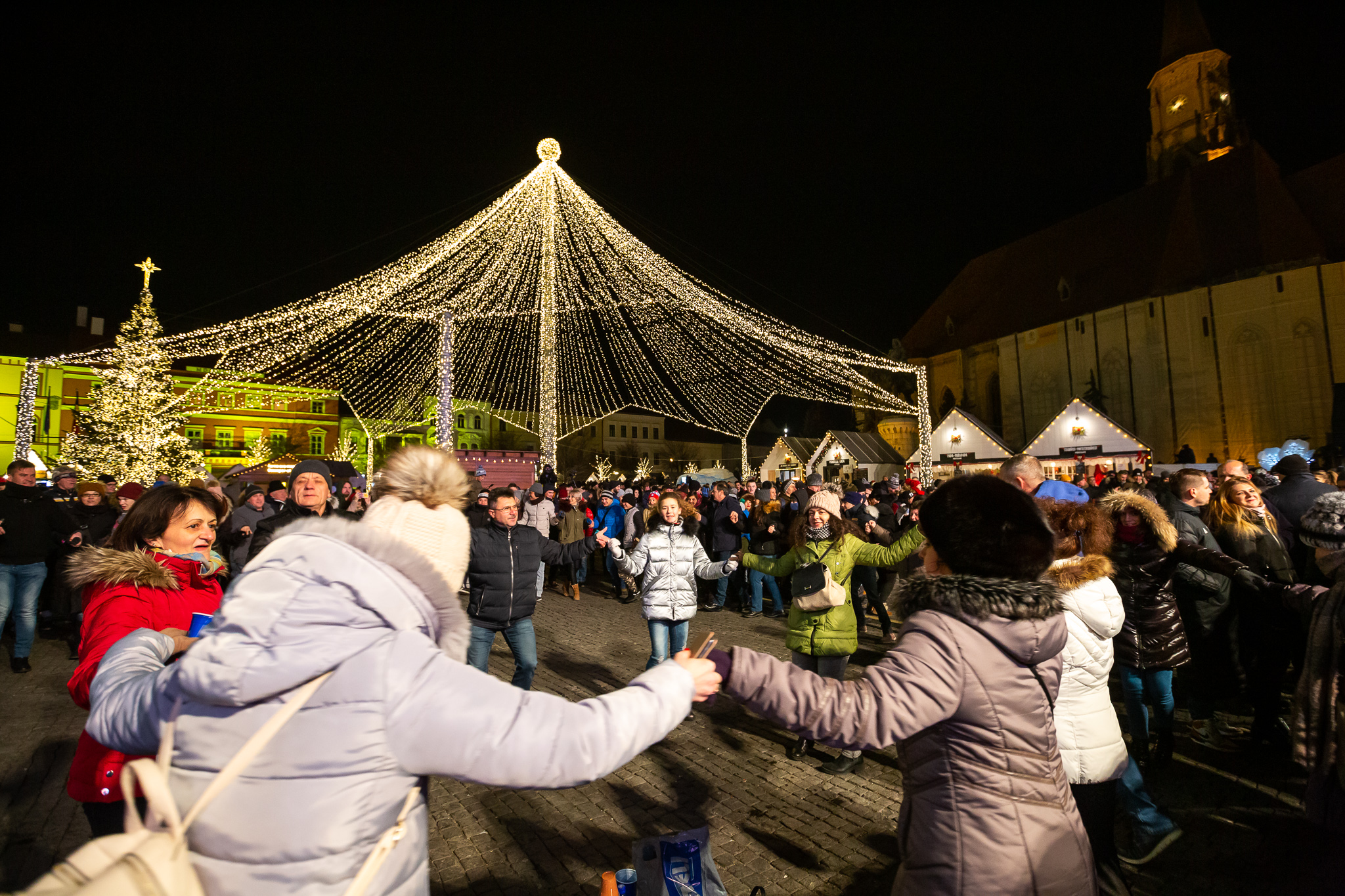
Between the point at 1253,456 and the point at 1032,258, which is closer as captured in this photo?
the point at 1253,456

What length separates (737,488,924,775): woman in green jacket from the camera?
14.4ft

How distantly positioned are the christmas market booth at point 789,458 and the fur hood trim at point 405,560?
32.2 metres

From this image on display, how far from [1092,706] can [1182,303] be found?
3684 centimetres

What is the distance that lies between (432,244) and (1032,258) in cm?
4055

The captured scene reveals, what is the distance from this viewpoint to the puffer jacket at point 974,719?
1695 millimetres

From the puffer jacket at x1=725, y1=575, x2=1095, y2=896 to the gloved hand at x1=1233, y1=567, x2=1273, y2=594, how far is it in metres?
2.95

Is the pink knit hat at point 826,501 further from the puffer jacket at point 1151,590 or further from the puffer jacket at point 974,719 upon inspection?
the puffer jacket at point 974,719

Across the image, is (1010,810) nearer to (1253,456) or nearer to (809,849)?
(809,849)

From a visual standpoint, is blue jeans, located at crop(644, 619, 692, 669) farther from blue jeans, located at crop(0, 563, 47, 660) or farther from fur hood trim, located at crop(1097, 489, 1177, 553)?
blue jeans, located at crop(0, 563, 47, 660)

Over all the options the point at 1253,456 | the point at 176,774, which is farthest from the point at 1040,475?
the point at 1253,456

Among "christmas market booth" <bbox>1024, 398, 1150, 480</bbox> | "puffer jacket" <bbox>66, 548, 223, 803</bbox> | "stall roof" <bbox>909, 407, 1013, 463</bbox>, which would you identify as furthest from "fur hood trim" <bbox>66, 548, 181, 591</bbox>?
"stall roof" <bbox>909, 407, 1013, 463</bbox>

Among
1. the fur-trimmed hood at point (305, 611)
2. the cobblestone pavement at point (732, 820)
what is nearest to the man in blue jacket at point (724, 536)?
the cobblestone pavement at point (732, 820)

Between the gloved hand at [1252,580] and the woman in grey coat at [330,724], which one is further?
the gloved hand at [1252,580]

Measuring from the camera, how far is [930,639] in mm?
1780
